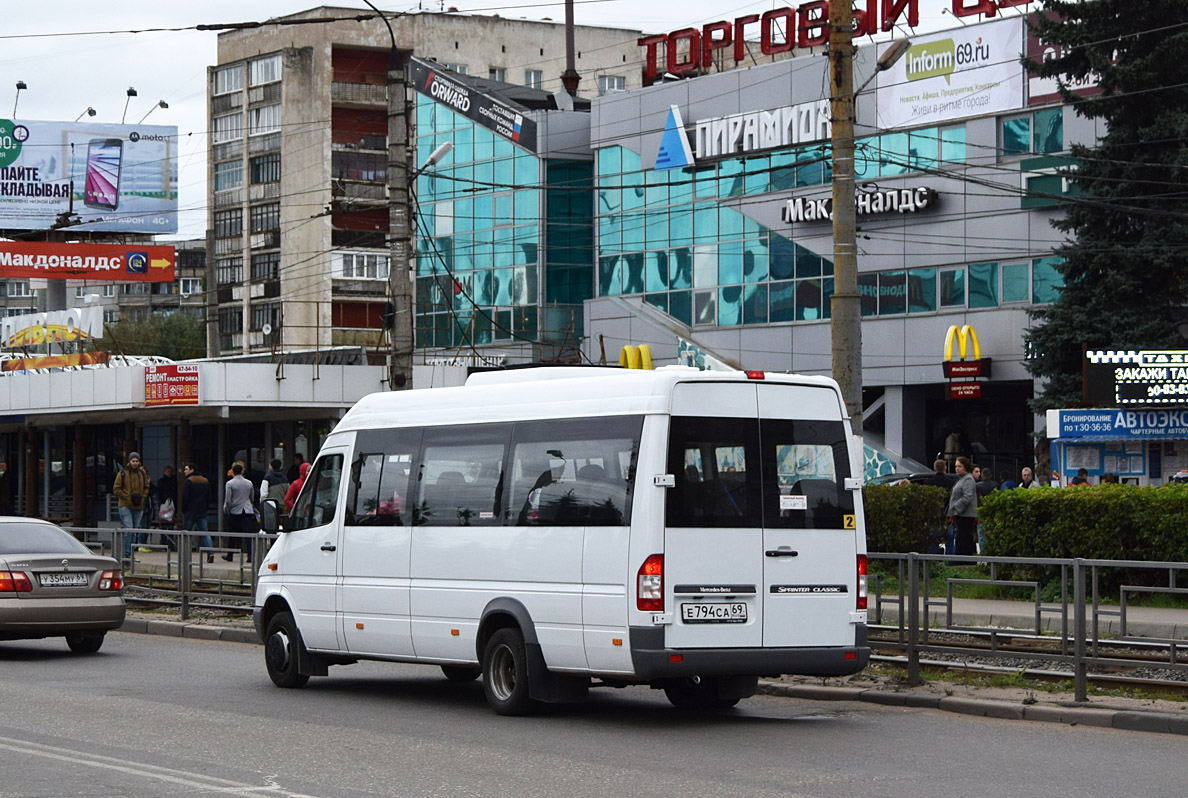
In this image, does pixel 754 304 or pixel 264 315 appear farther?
pixel 264 315

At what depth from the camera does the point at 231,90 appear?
97.5 m

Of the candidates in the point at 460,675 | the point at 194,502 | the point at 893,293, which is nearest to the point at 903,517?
the point at 460,675

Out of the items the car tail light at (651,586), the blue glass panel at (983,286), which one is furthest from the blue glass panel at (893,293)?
the car tail light at (651,586)

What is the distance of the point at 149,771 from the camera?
995 centimetres

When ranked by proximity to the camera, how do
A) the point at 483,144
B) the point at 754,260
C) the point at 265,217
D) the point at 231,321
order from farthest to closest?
the point at 231,321 < the point at 265,217 < the point at 483,144 < the point at 754,260

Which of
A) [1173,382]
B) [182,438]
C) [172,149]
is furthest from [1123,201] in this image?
[172,149]

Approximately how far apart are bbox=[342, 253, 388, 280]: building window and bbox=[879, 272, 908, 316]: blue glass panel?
49.0m

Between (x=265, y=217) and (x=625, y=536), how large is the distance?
284 feet

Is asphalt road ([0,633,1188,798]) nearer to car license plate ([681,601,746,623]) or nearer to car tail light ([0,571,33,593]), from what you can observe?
car license plate ([681,601,746,623])

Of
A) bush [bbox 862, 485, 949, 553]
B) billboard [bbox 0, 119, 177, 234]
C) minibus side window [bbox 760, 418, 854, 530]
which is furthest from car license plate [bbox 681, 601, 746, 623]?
billboard [bbox 0, 119, 177, 234]

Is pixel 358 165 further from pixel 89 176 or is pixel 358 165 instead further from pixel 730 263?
pixel 730 263

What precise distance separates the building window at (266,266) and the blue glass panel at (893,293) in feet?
175

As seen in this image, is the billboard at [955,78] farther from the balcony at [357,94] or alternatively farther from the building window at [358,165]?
the balcony at [357,94]

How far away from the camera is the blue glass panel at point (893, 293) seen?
4797 cm
